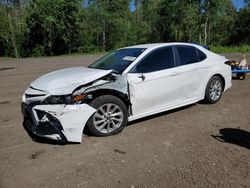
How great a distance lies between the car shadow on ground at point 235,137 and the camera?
419cm

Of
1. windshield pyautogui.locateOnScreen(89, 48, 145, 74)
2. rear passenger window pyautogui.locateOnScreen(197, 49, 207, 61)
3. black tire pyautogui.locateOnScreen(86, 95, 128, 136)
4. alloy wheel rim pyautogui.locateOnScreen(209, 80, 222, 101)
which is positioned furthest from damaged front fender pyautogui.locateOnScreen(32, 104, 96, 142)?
alloy wheel rim pyautogui.locateOnScreen(209, 80, 222, 101)

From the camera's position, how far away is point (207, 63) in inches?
236

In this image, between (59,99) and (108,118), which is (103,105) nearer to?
(108,118)

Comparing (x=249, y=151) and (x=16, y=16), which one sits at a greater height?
(x=16, y=16)

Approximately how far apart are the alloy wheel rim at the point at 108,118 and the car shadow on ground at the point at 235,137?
1703 millimetres

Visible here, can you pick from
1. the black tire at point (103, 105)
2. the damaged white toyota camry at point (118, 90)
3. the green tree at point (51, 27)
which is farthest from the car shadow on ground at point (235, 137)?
the green tree at point (51, 27)

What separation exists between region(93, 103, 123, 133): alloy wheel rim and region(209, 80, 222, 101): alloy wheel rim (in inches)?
105

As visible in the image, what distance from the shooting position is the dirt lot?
128 inches

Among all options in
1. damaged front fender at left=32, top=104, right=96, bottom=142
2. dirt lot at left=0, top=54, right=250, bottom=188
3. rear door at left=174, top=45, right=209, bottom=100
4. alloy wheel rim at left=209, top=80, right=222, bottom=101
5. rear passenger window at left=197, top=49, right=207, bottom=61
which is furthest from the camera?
A: alloy wheel rim at left=209, top=80, right=222, bottom=101

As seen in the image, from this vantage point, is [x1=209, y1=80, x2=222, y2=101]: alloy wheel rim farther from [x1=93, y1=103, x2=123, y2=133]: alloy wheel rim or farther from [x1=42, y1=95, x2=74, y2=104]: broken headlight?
[x1=42, y1=95, x2=74, y2=104]: broken headlight

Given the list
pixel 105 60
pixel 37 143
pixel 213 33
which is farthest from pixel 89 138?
pixel 213 33

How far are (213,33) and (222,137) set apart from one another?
43730mm

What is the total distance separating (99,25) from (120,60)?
41.3 m

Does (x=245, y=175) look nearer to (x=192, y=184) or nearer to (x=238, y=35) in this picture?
(x=192, y=184)
